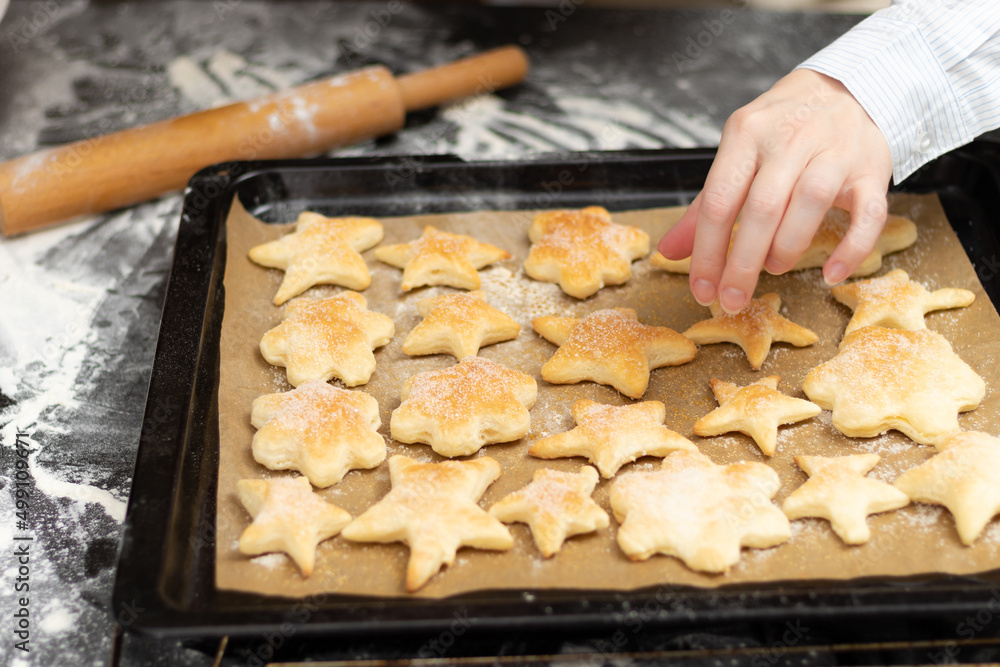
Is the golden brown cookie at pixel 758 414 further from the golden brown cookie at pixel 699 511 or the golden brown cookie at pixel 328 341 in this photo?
the golden brown cookie at pixel 328 341

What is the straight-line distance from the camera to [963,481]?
144 cm

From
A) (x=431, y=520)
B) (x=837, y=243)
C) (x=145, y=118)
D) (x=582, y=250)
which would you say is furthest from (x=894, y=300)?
(x=145, y=118)

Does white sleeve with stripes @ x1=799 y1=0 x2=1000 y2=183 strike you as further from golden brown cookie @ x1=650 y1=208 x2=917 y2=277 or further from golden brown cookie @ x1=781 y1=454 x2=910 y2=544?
golden brown cookie @ x1=781 y1=454 x2=910 y2=544

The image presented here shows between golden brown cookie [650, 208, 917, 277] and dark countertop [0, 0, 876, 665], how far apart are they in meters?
0.74

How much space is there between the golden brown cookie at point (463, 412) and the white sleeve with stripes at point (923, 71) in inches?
36.9

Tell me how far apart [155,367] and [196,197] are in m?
0.60

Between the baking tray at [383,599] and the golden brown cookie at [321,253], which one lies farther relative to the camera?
the golden brown cookie at [321,253]

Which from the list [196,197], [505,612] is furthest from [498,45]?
[505,612]

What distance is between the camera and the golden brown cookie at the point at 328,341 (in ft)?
5.65

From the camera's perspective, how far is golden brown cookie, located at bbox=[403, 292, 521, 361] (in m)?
1.78

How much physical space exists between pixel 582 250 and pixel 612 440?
0.58 m

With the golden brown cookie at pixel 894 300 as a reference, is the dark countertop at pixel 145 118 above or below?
below

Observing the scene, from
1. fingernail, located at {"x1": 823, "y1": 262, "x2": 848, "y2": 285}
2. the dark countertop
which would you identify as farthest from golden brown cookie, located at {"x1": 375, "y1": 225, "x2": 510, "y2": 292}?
fingernail, located at {"x1": 823, "y1": 262, "x2": 848, "y2": 285}

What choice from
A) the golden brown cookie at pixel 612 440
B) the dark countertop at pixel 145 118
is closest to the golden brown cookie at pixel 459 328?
the golden brown cookie at pixel 612 440
